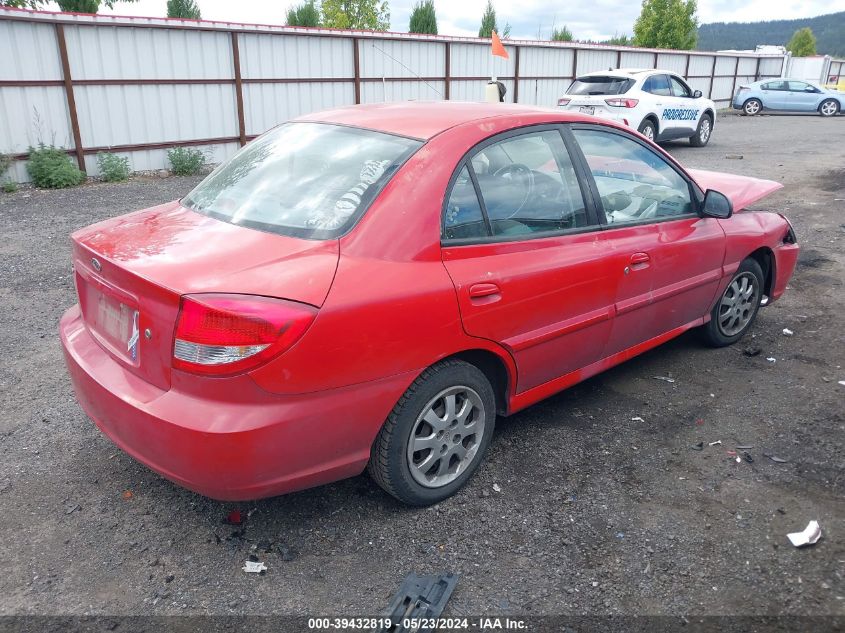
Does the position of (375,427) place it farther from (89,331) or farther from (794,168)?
(794,168)

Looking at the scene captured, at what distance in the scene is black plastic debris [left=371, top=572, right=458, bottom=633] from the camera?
246 centimetres

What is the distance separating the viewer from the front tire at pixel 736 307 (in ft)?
15.6

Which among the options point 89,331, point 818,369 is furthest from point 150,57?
point 818,369

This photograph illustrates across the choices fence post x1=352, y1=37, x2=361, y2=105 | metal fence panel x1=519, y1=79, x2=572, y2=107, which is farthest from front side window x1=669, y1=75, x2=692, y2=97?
fence post x1=352, y1=37, x2=361, y2=105

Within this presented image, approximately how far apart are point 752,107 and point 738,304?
82.5 ft

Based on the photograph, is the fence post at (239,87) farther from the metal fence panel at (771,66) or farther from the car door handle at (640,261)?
the metal fence panel at (771,66)

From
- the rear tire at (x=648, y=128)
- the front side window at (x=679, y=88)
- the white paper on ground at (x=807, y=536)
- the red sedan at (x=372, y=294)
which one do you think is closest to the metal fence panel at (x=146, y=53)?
the rear tire at (x=648, y=128)

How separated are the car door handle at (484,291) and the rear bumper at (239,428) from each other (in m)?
0.44

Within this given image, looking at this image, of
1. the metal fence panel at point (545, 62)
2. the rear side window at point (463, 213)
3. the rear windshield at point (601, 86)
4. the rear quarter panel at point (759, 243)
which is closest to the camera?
the rear side window at point (463, 213)

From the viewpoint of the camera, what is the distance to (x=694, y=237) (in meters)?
4.16

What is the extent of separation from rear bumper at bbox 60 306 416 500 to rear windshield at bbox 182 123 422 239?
0.68 metres

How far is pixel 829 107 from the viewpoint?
26141mm

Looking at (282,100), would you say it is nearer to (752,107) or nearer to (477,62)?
(477,62)

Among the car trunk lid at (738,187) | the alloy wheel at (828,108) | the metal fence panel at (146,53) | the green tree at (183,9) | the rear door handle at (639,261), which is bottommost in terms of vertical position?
the alloy wheel at (828,108)
